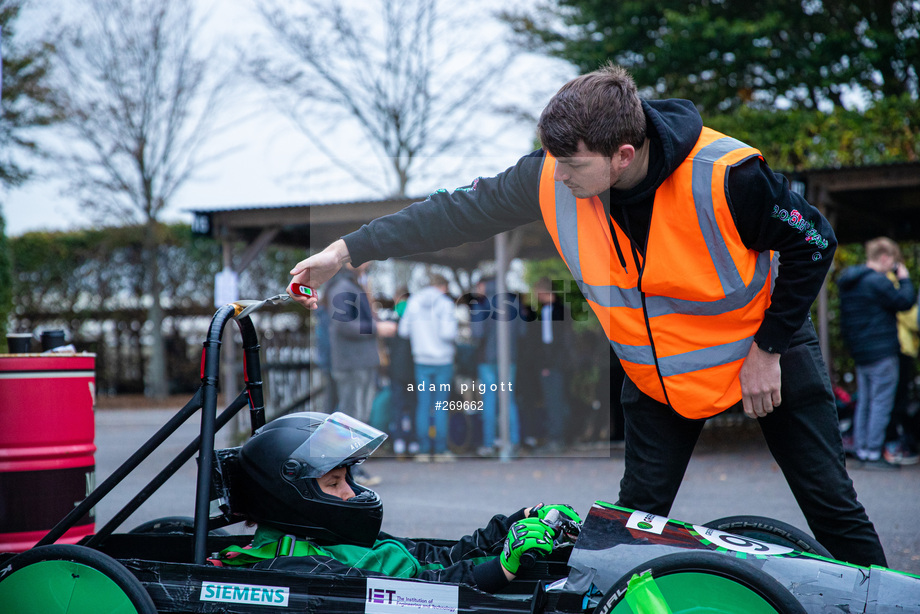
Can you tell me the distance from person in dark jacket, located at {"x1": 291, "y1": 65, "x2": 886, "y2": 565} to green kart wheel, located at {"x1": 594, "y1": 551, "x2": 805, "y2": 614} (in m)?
0.44

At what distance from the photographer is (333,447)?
232 centimetres

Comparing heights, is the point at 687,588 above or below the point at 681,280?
below

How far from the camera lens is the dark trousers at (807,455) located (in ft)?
6.95

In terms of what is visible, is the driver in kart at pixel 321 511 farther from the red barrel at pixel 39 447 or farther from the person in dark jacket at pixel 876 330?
the person in dark jacket at pixel 876 330

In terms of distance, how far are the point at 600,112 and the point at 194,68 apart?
49.2 feet

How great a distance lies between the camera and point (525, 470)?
7.11 metres

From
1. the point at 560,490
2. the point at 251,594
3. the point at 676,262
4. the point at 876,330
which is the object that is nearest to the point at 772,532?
the point at 676,262

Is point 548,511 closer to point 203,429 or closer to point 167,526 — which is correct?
point 203,429

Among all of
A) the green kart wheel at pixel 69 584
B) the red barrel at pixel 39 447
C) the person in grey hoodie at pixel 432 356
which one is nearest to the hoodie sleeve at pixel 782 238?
the person in grey hoodie at pixel 432 356

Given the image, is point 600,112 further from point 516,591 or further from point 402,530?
point 402,530

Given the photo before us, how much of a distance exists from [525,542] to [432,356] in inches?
60.4

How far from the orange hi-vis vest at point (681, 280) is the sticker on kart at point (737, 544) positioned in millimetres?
317

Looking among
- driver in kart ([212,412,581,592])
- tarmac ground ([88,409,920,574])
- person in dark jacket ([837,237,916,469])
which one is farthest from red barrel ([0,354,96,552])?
person in dark jacket ([837,237,916,469])

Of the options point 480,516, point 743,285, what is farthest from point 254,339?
point 480,516
